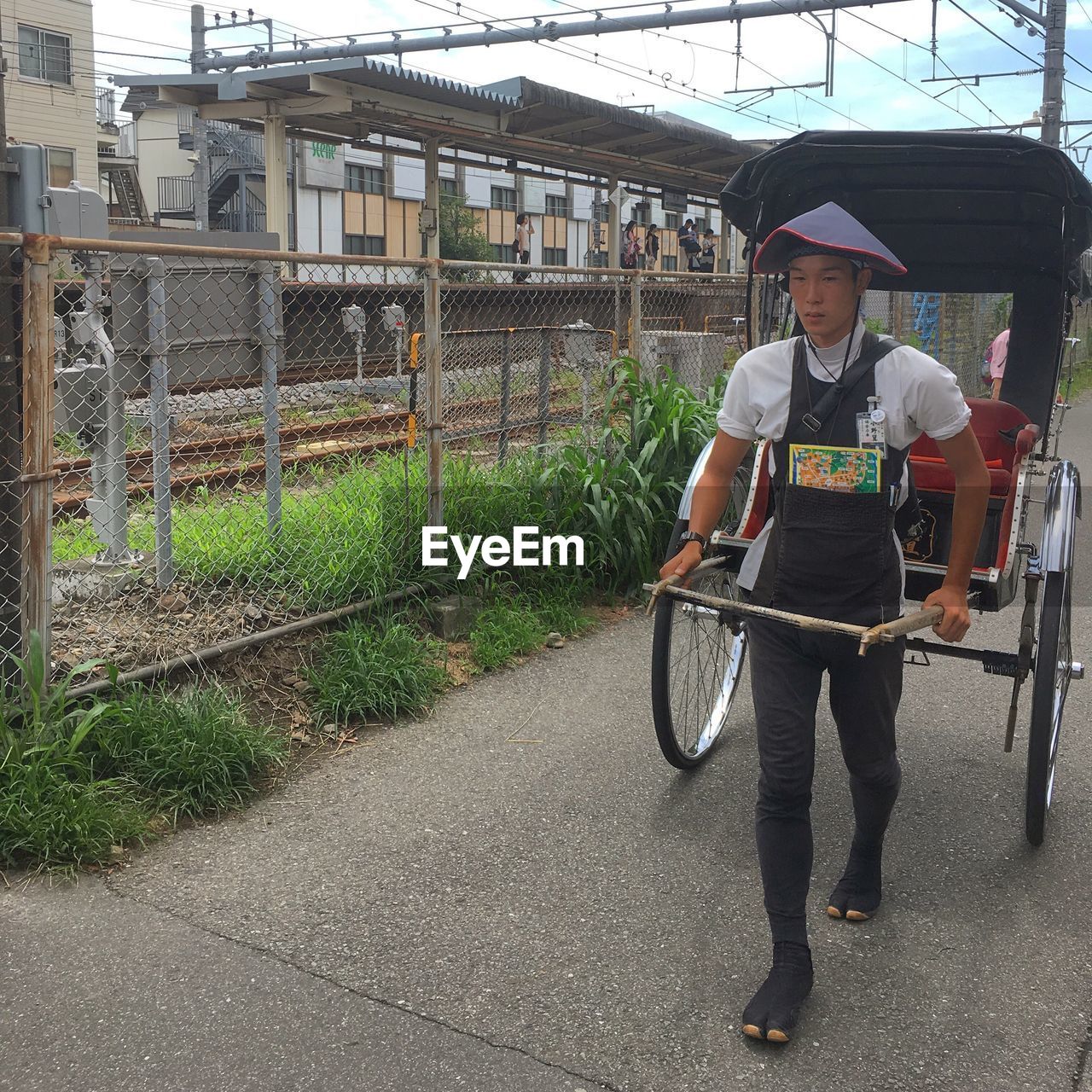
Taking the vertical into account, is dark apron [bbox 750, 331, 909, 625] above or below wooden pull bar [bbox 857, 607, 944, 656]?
above

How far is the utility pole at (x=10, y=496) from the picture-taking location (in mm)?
4262

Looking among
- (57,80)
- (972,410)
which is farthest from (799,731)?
(57,80)

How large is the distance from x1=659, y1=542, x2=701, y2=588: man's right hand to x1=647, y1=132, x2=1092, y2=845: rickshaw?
0.05 m

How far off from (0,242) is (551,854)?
2.69m

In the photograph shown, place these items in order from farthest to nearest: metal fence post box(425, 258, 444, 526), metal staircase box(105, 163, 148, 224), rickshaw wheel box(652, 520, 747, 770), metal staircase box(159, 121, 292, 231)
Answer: metal staircase box(159, 121, 292, 231), metal staircase box(105, 163, 148, 224), metal fence post box(425, 258, 444, 526), rickshaw wheel box(652, 520, 747, 770)

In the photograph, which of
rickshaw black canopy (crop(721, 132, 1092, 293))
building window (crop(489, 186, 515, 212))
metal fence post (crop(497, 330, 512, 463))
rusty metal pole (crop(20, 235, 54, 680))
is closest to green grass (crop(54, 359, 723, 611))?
metal fence post (crop(497, 330, 512, 463))

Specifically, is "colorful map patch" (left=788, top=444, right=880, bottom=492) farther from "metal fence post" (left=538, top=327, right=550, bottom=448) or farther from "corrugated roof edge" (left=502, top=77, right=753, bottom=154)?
"corrugated roof edge" (left=502, top=77, right=753, bottom=154)

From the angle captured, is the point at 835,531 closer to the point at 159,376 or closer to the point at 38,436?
the point at 38,436

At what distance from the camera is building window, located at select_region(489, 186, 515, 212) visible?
187 feet

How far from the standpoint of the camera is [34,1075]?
286cm

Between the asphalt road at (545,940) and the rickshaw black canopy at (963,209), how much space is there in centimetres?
184

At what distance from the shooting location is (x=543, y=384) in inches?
304

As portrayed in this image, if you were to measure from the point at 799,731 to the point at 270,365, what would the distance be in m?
3.43

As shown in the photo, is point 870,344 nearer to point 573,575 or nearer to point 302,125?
point 573,575
